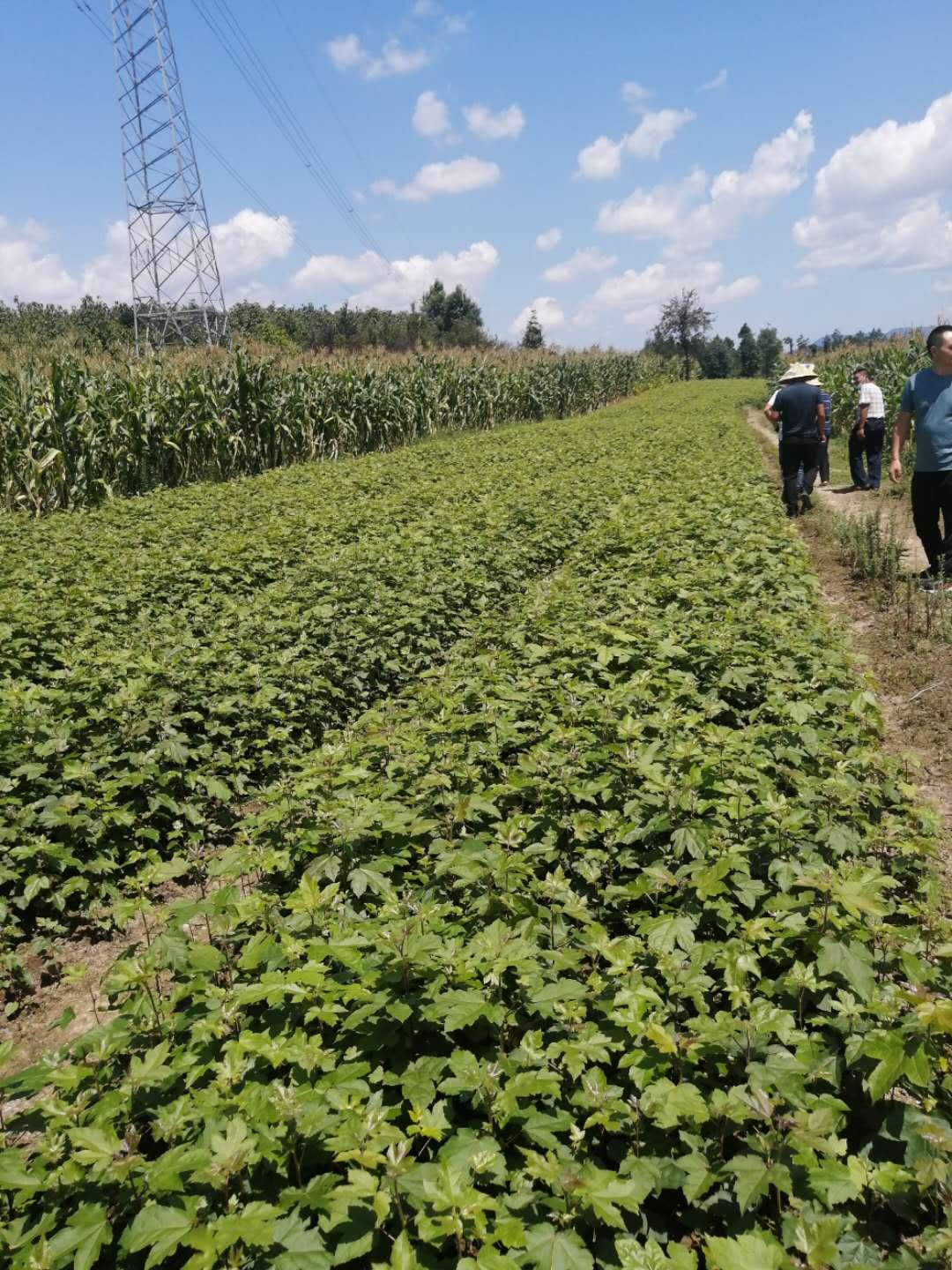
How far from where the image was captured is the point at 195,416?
53.7 ft

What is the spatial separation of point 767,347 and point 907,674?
298 ft

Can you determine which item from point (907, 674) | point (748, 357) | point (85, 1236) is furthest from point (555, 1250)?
point (748, 357)

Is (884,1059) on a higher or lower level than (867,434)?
lower

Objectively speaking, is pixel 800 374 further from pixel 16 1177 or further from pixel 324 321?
pixel 324 321

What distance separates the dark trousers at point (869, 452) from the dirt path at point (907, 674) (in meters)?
3.61

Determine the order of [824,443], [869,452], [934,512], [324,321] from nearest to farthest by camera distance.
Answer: [934,512] → [824,443] → [869,452] → [324,321]

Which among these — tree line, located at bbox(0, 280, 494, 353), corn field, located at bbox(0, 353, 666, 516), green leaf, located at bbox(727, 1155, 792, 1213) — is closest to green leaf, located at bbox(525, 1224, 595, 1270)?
green leaf, located at bbox(727, 1155, 792, 1213)

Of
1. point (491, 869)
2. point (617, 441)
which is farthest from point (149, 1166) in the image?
point (617, 441)

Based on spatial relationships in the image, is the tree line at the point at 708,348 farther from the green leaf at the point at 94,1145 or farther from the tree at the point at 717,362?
the green leaf at the point at 94,1145

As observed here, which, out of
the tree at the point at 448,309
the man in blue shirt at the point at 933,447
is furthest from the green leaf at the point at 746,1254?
the tree at the point at 448,309

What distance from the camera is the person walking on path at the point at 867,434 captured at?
12.9 meters

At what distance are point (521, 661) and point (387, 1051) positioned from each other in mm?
3239

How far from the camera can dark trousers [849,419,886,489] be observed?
13.3m

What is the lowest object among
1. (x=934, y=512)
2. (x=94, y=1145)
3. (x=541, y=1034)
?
(x=541, y=1034)
